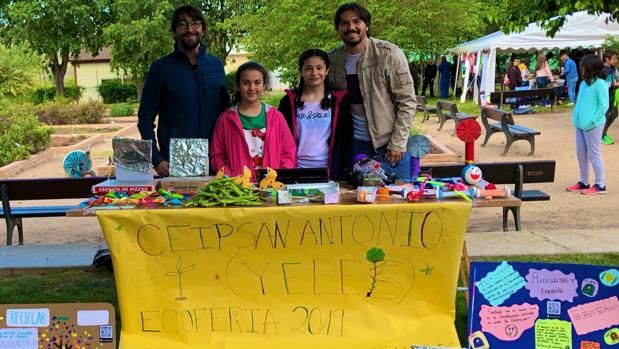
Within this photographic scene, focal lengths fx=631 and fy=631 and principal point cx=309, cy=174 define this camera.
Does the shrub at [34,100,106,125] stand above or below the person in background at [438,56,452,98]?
below

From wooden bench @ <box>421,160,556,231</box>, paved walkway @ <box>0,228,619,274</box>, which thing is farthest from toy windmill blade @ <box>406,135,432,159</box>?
wooden bench @ <box>421,160,556,231</box>

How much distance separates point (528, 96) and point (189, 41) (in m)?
16.3

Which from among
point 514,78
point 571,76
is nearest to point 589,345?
point 571,76

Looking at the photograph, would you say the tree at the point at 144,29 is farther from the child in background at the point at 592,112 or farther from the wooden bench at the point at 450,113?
the child in background at the point at 592,112

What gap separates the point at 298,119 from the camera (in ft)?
13.8

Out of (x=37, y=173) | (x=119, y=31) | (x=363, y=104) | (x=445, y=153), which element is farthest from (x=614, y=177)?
(x=119, y=31)

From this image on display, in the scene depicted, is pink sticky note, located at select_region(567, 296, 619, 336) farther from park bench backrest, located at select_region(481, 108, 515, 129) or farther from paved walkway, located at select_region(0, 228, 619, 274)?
park bench backrest, located at select_region(481, 108, 515, 129)

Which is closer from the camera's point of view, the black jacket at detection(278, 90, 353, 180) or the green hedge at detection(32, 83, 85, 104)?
the black jacket at detection(278, 90, 353, 180)

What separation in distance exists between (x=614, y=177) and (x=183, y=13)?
7229 millimetres

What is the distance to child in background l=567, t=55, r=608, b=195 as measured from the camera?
7617 mm

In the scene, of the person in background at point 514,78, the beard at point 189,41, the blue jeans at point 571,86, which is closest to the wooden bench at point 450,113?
the blue jeans at point 571,86

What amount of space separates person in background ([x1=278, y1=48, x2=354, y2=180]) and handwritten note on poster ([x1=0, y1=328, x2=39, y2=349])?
1.91 meters

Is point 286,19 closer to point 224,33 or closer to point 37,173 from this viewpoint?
point 37,173

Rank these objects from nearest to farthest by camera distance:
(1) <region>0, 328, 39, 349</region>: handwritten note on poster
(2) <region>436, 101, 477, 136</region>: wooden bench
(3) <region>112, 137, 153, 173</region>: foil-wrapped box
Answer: (1) <region>0, 328, 39, 349</region>: handwritten note on poster → (3) <region>112, 137, 153, 173</region>: foil-wrapped box → (2) <region>436, 101, 477, 136</region>: wooden bench
